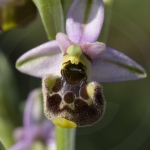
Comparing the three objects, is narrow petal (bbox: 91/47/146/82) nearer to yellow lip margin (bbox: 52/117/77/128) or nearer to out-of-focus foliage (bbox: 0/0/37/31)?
yellow lip margin (bbox: 52/117/77/128)

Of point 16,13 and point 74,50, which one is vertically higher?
point 16,13

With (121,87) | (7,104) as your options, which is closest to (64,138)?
Answer: (7,104)

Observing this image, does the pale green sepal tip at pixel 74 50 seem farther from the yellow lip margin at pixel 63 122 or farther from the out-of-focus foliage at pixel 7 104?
the out-of-focus foliage at pixel 7 104

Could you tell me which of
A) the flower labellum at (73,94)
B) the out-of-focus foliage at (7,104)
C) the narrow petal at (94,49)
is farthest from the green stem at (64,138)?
the out-of-focus foliage at (7,104)

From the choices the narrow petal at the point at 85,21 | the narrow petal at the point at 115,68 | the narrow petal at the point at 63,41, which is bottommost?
the narrow petal at the point at 115,68

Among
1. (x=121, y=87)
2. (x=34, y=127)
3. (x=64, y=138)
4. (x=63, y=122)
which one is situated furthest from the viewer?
(x=121, y=87)

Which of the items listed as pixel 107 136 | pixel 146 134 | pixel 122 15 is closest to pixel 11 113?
pixel 107 136

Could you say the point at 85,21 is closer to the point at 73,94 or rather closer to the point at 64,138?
the point at 73,94
